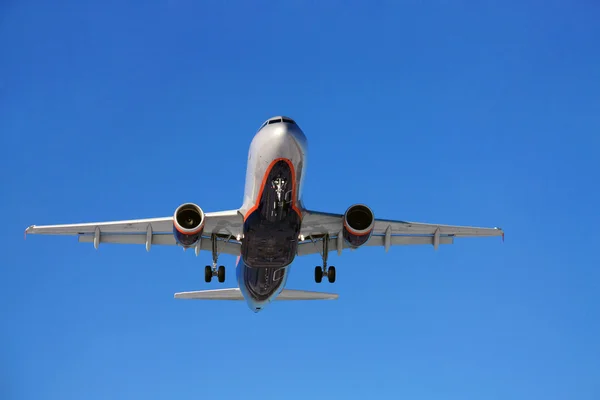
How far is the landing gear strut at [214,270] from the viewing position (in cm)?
2911

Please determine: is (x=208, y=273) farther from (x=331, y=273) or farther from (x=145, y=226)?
(x=331, y=273)

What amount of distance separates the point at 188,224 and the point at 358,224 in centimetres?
686

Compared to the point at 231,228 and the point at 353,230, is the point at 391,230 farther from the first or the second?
the point at 231,228

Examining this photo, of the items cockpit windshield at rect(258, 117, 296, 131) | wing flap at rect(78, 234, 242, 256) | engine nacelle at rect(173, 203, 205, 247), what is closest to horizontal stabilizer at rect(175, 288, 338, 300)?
wing flap at rect(78, 234, 242, 256)

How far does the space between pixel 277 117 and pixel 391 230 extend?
9.00 metres

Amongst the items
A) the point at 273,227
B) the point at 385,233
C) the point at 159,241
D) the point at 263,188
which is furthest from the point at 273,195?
the point at 159,241

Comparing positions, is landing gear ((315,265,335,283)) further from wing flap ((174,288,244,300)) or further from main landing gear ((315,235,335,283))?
wing flap ((174,288,244,300))

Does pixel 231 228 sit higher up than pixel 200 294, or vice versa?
pixel 231 228

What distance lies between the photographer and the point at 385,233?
31172 mm

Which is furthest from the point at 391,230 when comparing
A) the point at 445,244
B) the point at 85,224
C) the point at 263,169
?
the point at 85,224

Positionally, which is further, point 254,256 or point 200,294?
point 200,294

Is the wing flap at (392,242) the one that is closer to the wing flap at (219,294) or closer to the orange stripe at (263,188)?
the wing flap at (219,294)

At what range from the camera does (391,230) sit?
3072 centimetres

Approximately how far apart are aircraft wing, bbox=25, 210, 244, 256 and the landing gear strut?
0.79 feet
